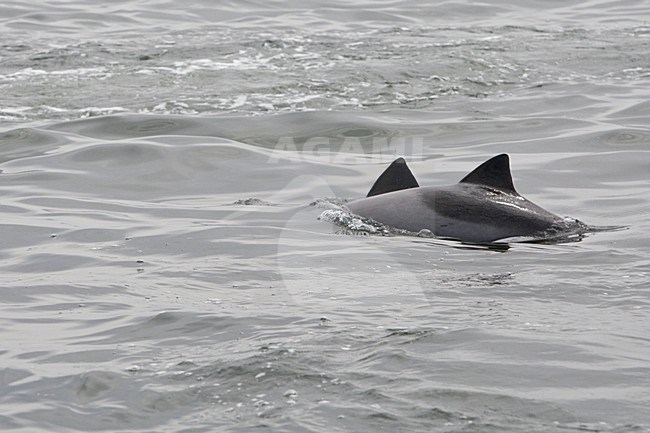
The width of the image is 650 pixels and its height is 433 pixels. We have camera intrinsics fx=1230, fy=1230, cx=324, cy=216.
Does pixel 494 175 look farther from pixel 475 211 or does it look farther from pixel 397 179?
pixel 397 179

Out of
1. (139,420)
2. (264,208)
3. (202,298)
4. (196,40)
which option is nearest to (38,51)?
(196,40)

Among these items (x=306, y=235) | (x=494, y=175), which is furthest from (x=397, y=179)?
(x=306, y=235)

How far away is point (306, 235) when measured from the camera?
787 centimetres

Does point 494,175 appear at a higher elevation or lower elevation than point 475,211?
higher

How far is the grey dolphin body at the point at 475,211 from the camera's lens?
7590 millimetres

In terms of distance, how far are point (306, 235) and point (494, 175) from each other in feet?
4.14

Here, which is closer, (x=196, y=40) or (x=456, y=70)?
(x=456, y=70)

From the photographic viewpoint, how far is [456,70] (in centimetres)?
1416

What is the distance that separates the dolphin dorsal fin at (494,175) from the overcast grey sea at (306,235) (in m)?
0.65

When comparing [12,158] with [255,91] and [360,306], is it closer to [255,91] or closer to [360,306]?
[255,91]

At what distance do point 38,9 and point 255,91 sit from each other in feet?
23.1

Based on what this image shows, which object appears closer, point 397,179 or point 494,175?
point 494,175

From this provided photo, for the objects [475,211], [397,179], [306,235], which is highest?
[397,179]

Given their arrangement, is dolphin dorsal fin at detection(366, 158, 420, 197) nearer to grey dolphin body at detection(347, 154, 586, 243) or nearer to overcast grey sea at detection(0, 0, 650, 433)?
grey dolphin body at detection(347, 154, 586, 243)
